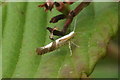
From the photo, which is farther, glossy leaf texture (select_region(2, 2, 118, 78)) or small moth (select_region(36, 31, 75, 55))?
small moth (select_region(36, 31, 75, 55))

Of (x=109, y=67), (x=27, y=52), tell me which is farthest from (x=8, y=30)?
(x=109, y=67)

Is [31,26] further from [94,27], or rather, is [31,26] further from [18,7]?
[94,27]

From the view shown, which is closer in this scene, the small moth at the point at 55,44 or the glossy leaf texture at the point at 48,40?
the glossy leaf texture at the point at 48,40

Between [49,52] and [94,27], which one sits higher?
[94,27]
